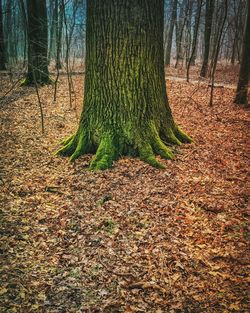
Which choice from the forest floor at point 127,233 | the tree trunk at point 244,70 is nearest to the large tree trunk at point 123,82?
the forest floor at point 127,233

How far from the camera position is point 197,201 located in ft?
16.2

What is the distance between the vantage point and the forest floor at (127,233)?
3334mm

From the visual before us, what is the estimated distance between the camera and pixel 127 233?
14.2 feet

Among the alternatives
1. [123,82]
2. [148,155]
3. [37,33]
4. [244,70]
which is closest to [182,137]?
[148,155]

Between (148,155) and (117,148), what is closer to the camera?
(148,155)

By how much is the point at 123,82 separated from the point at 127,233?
9.81 feet

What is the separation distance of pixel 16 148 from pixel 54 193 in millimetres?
2805

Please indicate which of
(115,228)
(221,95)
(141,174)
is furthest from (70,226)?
(221,95)

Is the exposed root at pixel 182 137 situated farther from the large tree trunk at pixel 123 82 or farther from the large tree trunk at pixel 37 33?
the large tree trunk at pixel 37 33

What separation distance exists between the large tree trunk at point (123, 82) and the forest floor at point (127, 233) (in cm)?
36

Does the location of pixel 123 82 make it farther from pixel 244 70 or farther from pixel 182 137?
pixel 244 70

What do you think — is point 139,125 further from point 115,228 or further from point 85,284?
point 85,284

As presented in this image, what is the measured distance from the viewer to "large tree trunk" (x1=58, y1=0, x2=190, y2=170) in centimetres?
577

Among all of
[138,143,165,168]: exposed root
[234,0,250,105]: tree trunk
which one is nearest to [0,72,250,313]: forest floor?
[138,143,165,168]: exposed root
